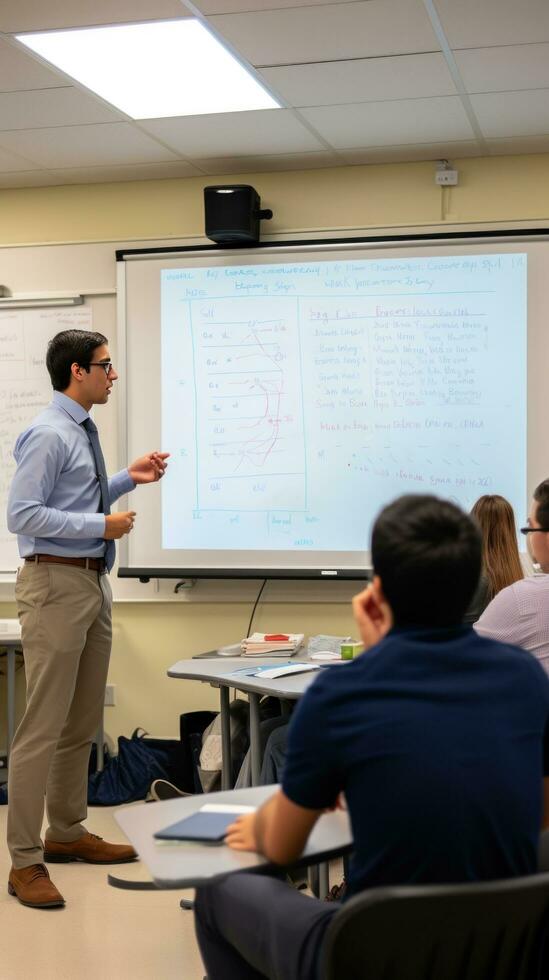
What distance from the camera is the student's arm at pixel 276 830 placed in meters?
1.53

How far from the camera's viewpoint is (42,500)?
346cm

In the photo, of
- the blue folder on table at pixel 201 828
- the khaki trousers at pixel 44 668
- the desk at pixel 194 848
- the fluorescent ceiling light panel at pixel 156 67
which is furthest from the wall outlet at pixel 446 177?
the blue folder on table at pixel 201 828

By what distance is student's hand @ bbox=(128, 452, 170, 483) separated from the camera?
381 cm

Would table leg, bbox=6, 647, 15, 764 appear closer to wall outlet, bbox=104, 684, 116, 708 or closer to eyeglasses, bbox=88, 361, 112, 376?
wall outlet, bbox=104, 684, 116, 708

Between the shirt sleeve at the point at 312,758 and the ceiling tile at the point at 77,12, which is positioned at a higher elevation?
the ceiling tile at the point at 77,12

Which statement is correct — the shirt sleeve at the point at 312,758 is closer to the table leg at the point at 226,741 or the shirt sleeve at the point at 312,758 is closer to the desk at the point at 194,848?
the desk at the point at 194,848

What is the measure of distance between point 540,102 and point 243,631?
8.51ft

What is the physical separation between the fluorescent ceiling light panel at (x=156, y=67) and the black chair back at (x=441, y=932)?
9.06ft

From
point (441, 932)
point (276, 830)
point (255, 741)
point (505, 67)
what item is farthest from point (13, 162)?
point (441, 932)

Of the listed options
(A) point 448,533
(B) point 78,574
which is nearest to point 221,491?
(B) point 78,574

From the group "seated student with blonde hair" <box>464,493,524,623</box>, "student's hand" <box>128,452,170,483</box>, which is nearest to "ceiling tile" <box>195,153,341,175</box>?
"student's hand" <box>128,452,170,483</box>

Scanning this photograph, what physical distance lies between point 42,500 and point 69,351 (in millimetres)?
536

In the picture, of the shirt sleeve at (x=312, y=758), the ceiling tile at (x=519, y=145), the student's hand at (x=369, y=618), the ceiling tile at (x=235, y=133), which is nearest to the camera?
the shirt sleeve at (x=312, y=758)

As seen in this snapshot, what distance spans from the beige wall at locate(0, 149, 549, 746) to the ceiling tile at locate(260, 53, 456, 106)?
868mm
